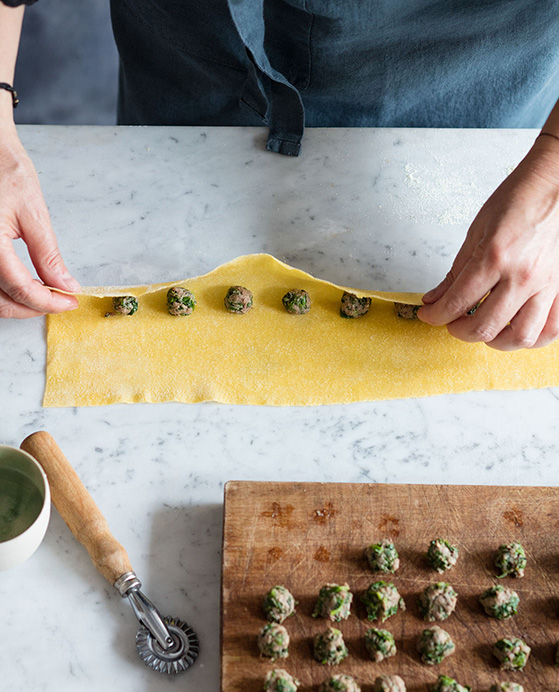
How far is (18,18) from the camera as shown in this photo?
43.8 inches

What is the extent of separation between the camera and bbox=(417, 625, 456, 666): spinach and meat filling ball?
0.89 metres

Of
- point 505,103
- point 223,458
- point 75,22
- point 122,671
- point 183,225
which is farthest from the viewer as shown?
point 75,22

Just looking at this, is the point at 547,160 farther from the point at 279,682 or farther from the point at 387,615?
the point at 279,682

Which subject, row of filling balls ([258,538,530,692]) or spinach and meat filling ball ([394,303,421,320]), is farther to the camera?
spinach and meat filling ball ([394,303,421,320])

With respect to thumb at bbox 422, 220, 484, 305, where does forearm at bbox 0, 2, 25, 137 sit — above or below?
above

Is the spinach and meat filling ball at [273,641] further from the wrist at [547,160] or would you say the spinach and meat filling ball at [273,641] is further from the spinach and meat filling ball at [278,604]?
the wrist at [547,160]

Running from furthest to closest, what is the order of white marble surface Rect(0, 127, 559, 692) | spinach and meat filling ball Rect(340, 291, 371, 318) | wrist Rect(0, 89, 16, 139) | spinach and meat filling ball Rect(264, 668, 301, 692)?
spinach and meat filling ball Rect(340, 291, 371, 318), wrist Rect(0, 89, 16, 139), white marble surface Rect(0, 127, 559, 692), spinach and meat filling ball Rect(264, 668, 301, 692)

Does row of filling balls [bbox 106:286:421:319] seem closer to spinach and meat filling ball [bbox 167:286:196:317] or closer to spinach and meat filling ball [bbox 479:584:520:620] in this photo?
spinach and meat filling ball [bbox 167:286:196:317]

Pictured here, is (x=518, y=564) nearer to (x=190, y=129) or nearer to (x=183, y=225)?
(x=183, y=225)

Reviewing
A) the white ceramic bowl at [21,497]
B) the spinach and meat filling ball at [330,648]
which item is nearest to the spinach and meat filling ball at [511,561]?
the spinach and meat filling ball at [330,648]

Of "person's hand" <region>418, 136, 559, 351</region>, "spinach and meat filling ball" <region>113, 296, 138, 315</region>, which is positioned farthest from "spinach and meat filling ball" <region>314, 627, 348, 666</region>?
"spinach and meat filling ball" <region>113, 296, 138, 315</region>

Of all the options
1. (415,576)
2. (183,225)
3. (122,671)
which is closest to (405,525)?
(415,576)

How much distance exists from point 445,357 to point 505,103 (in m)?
0.60

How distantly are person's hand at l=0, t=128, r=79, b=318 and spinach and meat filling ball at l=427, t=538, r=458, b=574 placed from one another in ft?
2.28
